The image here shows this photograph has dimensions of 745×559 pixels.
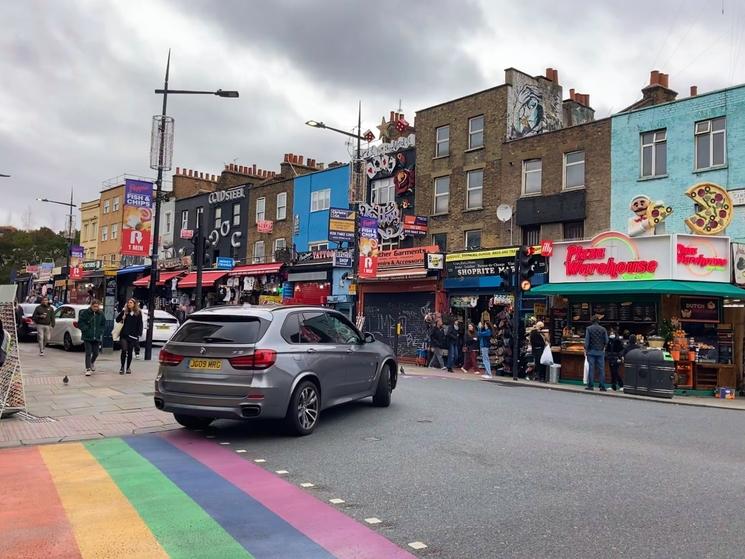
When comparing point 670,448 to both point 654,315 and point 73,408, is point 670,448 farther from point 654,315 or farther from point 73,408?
point 654,315

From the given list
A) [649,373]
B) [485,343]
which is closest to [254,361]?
[649,373]

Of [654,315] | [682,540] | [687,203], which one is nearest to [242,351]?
[682,540]

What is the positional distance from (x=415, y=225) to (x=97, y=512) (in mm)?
23582

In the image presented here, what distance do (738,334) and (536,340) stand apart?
18.6ft

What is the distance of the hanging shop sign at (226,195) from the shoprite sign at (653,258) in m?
24.5

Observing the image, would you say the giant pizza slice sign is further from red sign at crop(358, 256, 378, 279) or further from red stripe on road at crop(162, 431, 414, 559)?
red stripe on road at crop(162, 431, 414, 559)

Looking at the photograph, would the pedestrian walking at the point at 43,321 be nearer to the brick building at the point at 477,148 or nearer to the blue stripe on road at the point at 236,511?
the blue stripe on road at the point at 236,511

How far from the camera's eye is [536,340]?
59.3ft

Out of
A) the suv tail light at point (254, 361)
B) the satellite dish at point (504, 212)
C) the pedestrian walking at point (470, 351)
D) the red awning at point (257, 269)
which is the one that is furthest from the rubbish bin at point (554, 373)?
the red awning at point (257, 269)

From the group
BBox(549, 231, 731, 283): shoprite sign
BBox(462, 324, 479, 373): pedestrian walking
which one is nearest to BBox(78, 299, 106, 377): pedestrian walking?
BBox(462, 324, 479, 373): pedestrian walking

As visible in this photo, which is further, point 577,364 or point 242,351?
point 577,364

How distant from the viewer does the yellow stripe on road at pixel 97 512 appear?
4.30 metres

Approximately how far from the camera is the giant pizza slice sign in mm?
17609

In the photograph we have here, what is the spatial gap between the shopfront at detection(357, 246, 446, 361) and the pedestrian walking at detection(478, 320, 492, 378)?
3.60 meters
